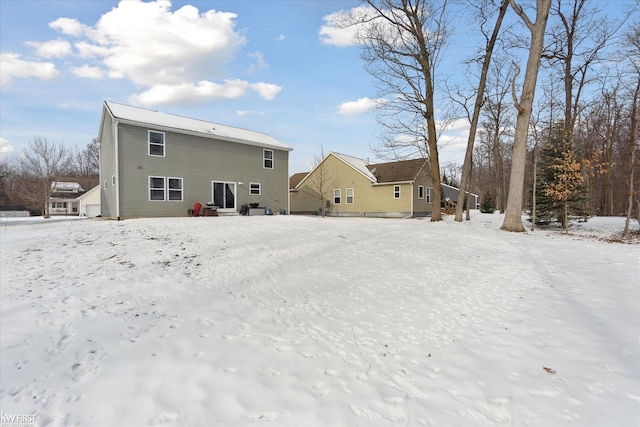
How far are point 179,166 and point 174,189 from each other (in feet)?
4.22

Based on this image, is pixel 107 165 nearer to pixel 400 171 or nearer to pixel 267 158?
pixel 267 158

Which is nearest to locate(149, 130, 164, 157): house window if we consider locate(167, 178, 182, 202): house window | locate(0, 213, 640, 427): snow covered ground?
locate(167, 178, 182, 202): house window

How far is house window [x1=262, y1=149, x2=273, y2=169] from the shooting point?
1963 cm

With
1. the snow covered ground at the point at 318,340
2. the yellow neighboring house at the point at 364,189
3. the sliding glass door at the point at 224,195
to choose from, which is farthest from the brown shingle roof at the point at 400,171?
the snow covered ground at the point at 318,340

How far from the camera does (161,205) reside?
15.3 meters

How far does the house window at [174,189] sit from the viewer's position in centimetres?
1566

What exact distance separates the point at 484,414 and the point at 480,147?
3936 centimetres

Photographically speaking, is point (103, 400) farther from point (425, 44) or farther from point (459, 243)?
point (425, 44)

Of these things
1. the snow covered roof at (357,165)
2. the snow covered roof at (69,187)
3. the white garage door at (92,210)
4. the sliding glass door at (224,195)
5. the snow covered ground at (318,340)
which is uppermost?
the snow covered roof at (357,165)

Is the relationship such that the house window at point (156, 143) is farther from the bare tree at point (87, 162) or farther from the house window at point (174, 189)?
the bare tree at point (87, 162)

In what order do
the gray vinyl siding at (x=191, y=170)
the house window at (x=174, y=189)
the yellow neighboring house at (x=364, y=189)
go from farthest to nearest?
1. the yellow neighboring house at (x=364, y=189)
2. the house window at (x=174, y=189)
3. the gray vinyl siding at (x=191, y=170)

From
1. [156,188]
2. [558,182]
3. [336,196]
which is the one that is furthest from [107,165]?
[558,182]

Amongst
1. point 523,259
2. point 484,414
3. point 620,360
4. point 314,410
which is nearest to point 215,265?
point 314,410

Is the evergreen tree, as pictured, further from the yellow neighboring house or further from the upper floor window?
the upper floor window
